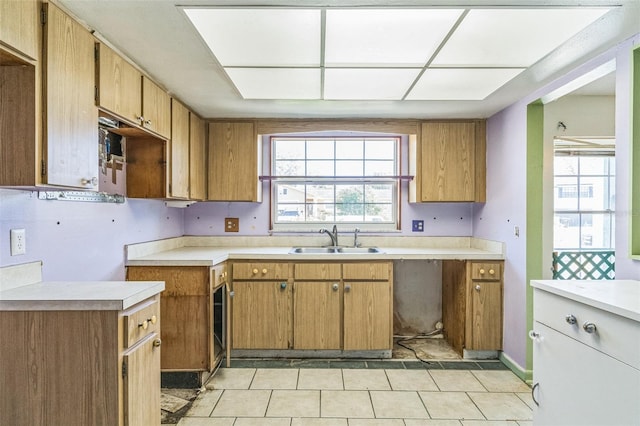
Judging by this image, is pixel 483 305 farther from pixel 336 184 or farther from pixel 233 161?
pixel 233 161

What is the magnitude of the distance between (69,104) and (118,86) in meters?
0.41

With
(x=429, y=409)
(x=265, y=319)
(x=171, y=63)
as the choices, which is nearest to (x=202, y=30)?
(x=171, y=63)

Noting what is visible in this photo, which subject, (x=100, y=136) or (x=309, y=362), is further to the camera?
(x=309, y=362)

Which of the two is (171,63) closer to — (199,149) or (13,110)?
(13,110)

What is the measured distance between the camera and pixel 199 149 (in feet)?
10.0

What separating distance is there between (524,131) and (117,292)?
276cm

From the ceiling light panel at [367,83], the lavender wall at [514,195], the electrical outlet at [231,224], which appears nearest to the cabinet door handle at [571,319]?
the lavender wall at [514,195]

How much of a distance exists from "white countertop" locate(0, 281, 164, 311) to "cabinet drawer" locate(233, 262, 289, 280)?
1.27m

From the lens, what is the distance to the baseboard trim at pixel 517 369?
2508mm

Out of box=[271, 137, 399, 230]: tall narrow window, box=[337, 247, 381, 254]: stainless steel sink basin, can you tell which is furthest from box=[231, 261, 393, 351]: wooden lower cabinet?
box=[271, 137, 399, 230]: tall narrow window

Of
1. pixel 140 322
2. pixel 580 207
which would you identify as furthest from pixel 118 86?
pixel 580 207

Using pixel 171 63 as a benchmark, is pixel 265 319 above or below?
below

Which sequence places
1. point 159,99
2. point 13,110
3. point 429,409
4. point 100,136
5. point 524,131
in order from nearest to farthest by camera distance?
1. point 13,110
2. point 100,136
3. point 429,409
4. point 159,99
5. point 524,131

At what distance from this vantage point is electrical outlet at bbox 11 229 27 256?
1.52 metres
